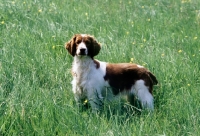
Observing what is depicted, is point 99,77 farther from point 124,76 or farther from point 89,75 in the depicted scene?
point 124,76

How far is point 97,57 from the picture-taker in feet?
19.4

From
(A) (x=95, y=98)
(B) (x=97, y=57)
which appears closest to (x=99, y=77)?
(A) (x=95, y=98)

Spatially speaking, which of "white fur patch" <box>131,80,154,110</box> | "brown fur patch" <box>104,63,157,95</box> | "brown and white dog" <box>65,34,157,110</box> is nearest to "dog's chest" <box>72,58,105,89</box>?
"brown and white dog" <box>65,34,157,110</box>

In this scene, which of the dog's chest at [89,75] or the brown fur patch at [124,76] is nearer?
the dog's chest at [89,75]

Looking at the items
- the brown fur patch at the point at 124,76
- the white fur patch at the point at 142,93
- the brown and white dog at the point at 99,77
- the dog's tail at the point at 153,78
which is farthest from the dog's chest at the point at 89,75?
the dog's tail at the point at 153,78

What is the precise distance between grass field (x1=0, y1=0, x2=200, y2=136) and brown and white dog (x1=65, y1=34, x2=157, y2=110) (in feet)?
0.50

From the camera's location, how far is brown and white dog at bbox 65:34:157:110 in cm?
475

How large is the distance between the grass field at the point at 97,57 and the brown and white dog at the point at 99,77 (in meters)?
0.15

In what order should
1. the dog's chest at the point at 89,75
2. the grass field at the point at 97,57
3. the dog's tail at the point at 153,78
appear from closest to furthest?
the grass field at the point at 97,57, the dog's chest at the point at 89,75, the dog's tail at the point at 153,78

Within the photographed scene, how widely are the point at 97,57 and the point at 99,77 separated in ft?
3.61

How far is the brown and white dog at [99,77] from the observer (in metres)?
4.75

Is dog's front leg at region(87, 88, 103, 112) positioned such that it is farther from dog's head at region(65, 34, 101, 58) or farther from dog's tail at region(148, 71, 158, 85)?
dog's tail at region(148, 71, 158, 85)

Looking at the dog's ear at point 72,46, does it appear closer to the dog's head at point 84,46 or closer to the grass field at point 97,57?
the dog's head at point 84,46

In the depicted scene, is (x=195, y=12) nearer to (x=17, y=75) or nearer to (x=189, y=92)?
(x=189, y=92)
